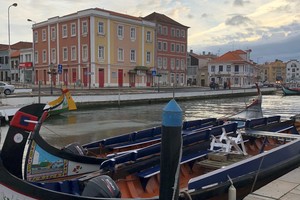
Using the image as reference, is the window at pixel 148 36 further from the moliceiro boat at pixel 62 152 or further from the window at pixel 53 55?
the moliceiro boat at pixel 62 152

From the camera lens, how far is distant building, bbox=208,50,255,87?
247 feet

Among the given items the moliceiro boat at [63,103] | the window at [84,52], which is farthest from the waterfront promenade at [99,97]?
the window at [84,52]

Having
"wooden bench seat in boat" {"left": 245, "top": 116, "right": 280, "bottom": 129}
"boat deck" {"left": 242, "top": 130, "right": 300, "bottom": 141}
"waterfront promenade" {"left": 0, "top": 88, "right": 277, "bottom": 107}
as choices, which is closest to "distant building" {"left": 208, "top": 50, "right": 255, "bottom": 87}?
"waterfront promenade" {"left": 0, "top": 88, "right": 277, "bottom": 107}

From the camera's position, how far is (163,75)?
58531 millimetres

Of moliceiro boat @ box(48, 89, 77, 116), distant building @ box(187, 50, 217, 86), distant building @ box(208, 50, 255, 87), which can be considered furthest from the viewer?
distant building @ box(187, 50, 217, 86)

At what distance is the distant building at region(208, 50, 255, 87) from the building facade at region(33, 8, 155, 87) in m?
25.5

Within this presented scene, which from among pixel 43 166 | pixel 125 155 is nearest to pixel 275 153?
pixel 125 155

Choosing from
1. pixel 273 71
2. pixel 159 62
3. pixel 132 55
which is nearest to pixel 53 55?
pixel 132 55

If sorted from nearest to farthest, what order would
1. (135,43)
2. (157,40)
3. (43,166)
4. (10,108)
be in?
(43,166), (10,108), (135,43), (157,40)

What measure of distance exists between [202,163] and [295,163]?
235 centimetres

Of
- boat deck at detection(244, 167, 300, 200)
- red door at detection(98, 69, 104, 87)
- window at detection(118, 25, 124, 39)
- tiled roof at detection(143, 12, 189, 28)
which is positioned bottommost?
boat deck at detection(244, 167, 300, 200)

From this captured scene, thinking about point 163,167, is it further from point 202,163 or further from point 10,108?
point 10,108

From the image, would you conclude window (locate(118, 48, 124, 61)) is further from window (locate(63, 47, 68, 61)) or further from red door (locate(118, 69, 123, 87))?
window (locate(63, 47, 68, 61))

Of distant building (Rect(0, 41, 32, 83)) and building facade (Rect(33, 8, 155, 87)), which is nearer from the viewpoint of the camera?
building facade (Rect(33, 8, 155, 87))
